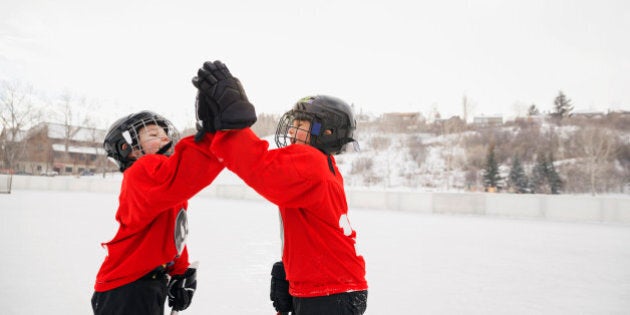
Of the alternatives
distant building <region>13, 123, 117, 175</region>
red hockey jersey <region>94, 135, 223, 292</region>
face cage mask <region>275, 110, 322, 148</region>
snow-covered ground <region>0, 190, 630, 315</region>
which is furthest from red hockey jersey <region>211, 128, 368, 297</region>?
distant building <region>13, 123, 117, 175</region>

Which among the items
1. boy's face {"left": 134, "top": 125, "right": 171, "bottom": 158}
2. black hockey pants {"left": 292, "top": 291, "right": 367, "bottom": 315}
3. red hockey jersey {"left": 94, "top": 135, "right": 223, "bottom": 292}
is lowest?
black hockey pants {"left": 292, "top": 291, "right": 367, "bottom": 315}

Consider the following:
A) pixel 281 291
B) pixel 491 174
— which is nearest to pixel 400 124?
pixel 491 174

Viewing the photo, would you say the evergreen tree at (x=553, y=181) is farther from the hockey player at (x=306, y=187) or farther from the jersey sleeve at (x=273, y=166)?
the jersey sleeve at (x=273, y=166)

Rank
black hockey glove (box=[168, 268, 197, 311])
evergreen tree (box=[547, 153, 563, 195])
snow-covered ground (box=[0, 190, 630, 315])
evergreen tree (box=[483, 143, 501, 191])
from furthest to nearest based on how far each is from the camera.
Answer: evergreen tree (box=[483, 143, 501, 191])
evergreen tree (box=[547, 153, 563, 195])
snow-covered ground (box=[0, 190, 630, 315])
black hockey glove (box=[168, 268, 197, 311])

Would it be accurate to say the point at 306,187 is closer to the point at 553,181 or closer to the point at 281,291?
the point at 281,291

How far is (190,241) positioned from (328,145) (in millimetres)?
7193

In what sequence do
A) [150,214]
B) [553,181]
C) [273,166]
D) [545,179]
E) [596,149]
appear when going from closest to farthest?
[273,166] < [150,214] < [553,181] < [545,179] < [596,149]

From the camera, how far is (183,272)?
7.88ft

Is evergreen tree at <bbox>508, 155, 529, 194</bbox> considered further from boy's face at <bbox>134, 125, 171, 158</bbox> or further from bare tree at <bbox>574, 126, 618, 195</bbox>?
boy's face at <bbox>134, 125, 171, 158</bbox>

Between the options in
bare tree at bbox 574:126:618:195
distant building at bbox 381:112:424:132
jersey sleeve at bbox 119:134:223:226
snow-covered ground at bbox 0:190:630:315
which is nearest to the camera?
jersey sleeve at bbox 119:134:223:226

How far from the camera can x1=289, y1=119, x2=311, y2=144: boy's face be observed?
1.88m

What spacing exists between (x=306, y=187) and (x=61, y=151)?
5999 centimetres

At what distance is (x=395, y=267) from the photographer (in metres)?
6.62

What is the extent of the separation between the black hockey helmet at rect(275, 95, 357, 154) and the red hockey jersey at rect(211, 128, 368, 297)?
0.15 meters
